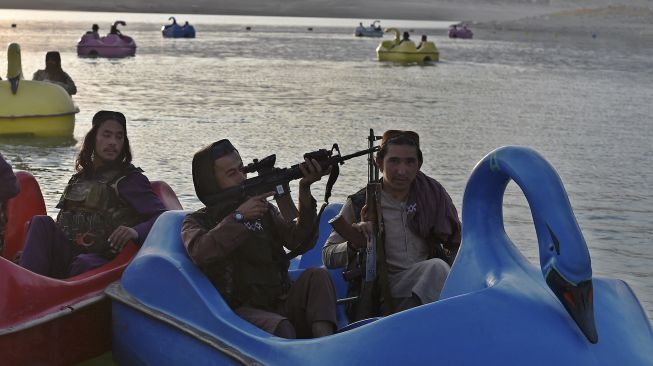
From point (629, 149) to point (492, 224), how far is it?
422 inches

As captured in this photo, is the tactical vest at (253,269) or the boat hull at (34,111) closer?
the tactical vest at (253,269)

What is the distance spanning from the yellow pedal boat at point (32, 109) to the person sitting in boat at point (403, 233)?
30.8 ft

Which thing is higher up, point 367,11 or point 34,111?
point 34,111

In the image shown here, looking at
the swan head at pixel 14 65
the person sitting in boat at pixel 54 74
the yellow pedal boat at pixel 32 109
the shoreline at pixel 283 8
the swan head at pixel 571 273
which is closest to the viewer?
the swan head at pixel 571 273

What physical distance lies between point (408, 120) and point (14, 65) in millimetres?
6846

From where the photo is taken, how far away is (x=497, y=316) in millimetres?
3906

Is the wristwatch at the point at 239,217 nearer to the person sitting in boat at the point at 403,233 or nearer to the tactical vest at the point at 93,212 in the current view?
the person sitting in boat at the point at 403,233

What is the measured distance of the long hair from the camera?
604 centimetres

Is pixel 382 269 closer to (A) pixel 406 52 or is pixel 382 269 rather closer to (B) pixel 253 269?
(B) pixel 253 269

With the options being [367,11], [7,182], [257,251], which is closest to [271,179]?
[257,251]

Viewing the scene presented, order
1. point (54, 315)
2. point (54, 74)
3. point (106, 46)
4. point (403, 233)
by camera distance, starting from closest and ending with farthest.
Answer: point (403, 233), point (54, 315), point (54, 74), point (106, 46)

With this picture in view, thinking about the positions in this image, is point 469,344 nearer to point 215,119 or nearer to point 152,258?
point 152,258

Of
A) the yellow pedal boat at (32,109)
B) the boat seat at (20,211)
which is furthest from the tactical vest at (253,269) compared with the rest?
the yellow pedal boat at (32,109)

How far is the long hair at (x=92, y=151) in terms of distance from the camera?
6.04 metres
